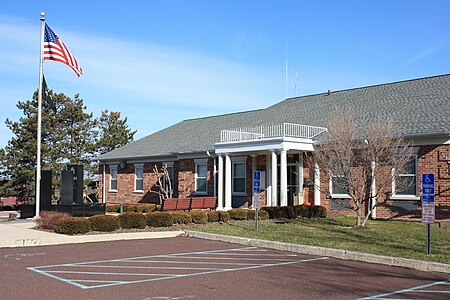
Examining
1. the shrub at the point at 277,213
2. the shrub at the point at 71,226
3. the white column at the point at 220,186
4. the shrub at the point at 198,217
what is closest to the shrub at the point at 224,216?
the shrub at the point at 198,217

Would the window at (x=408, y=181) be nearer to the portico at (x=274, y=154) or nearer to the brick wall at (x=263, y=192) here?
the brick wall at (x=263, y=192)

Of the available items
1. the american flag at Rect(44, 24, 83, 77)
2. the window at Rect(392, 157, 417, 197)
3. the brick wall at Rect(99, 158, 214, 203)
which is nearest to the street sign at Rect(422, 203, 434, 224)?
the window at Rect(392, 157, 417, 197)

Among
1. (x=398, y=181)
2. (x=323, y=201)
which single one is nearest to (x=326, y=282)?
(x=398, y=181)

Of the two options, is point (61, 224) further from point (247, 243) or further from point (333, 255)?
point (333, 255)

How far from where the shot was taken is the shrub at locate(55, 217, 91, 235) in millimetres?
16266

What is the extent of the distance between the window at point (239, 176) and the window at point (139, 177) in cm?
863

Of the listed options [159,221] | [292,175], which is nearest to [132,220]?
[159,221]

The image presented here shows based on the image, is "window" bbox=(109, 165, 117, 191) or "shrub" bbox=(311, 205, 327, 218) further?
"window" bbox=(109, 165, 117, 191)

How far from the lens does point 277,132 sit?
25.0 meters

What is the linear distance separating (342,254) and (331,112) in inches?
600

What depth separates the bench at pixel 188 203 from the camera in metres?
24.2

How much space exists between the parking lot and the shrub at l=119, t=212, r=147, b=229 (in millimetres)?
4131

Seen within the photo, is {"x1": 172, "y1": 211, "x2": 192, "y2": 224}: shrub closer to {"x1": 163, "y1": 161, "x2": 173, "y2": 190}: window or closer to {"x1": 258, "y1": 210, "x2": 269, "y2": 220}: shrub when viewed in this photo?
{"x1": 258, "y1": 210, "x2": 269, "y2": 220}: shrub

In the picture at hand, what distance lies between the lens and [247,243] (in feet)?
48.5
